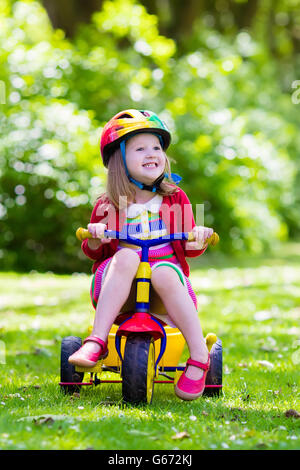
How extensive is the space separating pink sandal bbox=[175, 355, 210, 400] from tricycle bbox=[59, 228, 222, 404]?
0.47ft

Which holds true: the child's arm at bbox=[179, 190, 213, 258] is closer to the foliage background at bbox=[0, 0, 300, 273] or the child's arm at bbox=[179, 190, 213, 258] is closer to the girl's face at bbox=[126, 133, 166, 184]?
the girl's face at bbox=[126, 133, 166, 184]

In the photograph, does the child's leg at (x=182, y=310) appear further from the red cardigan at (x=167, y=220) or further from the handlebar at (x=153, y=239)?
the red cardigan at (x=167, y=220)

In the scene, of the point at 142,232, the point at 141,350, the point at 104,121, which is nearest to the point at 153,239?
the point at 142,232

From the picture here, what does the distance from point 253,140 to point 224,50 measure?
4737 millimetres

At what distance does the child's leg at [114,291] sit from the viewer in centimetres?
341

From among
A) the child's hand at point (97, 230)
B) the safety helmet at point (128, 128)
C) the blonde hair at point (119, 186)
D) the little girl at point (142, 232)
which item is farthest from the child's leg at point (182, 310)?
the safety helmet at point (128, 128)

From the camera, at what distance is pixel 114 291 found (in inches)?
136

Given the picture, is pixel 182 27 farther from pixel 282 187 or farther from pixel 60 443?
pixel 60 443

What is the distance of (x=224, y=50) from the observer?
56.5ft

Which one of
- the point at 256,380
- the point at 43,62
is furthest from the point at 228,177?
the point at 256,380

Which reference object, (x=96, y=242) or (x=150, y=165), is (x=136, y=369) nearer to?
(x=96, y=242)

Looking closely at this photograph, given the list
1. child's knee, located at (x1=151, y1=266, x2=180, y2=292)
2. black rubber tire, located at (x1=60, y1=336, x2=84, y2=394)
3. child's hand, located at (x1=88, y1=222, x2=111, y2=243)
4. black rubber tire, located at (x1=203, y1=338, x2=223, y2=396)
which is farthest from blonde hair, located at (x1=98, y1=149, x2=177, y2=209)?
black rubber tire, located at (x1=203, y1=338, x2=223, y2=396)

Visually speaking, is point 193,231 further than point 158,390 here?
No

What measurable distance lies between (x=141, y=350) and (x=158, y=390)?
80 centimetres
